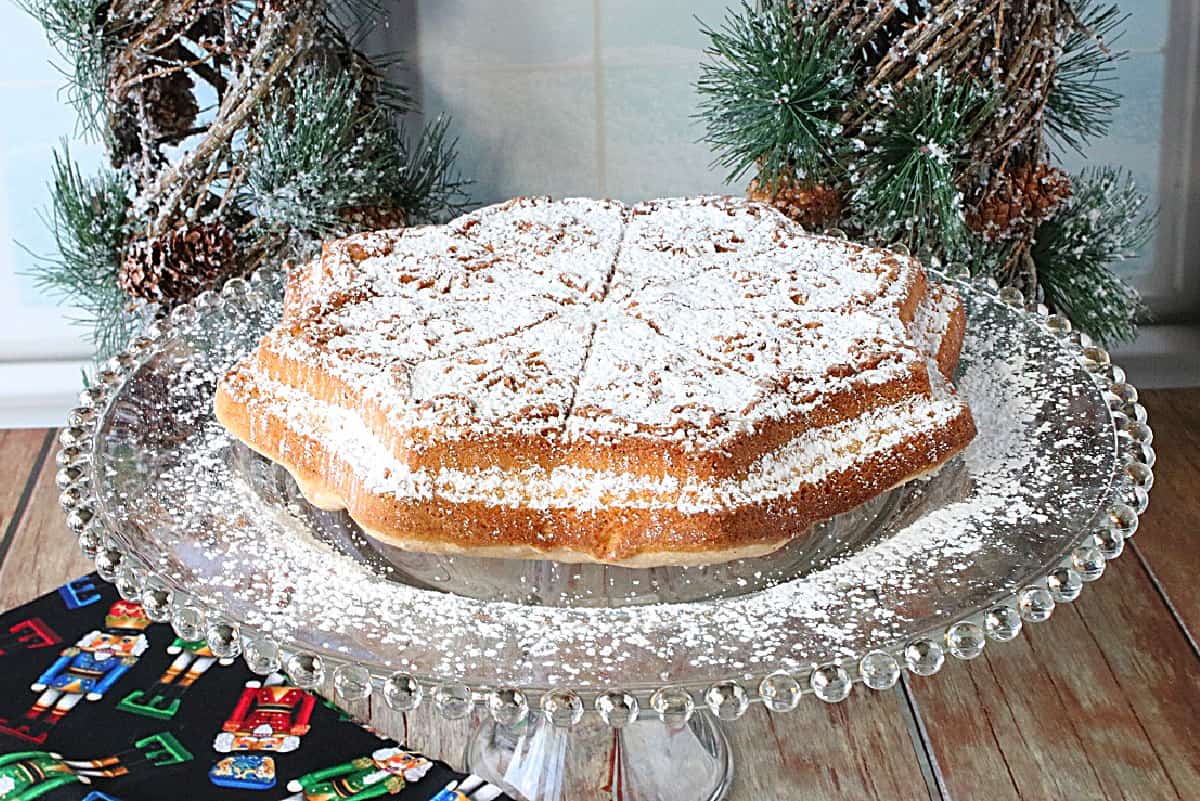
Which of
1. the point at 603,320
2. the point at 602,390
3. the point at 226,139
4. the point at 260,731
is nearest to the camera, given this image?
the point at 602,390

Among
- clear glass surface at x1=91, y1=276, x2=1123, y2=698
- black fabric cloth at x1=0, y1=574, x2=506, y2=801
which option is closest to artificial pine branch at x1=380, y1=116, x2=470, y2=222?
clear glass surface at x1=91, y1=276, x2=1123, y2=698

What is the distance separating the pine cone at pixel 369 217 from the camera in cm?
148

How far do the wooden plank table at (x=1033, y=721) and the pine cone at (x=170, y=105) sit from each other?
0.46 meters

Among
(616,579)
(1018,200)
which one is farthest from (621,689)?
(1018,200)

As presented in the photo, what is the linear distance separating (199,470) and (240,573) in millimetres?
158

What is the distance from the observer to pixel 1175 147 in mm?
1746

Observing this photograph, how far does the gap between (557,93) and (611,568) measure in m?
0.84

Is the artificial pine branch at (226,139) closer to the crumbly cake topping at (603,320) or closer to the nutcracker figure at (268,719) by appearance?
the crumbly cake topping at (603,320)

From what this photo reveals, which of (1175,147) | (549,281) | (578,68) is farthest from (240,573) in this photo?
(1175,147)

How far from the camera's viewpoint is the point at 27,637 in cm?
135

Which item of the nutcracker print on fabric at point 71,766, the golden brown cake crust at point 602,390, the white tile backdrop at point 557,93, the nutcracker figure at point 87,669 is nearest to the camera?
the golden brown cake crust at point 602,390

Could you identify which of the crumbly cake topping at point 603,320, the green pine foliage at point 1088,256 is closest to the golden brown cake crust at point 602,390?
the crumbly cake topping at point 603,320

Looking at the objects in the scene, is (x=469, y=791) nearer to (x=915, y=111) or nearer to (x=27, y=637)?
(x=27, y=637)

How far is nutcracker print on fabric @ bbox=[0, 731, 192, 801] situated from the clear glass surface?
272 millimetres
